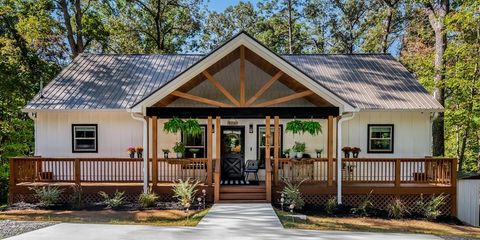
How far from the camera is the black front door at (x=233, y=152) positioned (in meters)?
13.5

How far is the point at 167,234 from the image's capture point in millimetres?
7488

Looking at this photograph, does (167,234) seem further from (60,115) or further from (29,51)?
(29,51)

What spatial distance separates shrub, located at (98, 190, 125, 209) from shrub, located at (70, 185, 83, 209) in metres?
0.61

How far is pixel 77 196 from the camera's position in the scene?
11.3 meters

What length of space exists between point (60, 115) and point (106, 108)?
2.02 m

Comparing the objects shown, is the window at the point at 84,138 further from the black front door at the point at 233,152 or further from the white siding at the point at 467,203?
the white siding at the point at 467,203

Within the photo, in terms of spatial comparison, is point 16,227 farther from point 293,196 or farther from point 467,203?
point 467,203

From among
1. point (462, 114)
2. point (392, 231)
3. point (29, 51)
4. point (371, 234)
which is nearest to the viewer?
point (371, 234)

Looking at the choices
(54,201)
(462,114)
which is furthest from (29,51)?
(462,114)

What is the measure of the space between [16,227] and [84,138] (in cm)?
545

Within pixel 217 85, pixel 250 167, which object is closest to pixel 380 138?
pixel 250 167

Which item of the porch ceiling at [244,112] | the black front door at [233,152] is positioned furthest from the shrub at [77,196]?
the black front door at [233,152]

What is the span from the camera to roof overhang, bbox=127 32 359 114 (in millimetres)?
10234

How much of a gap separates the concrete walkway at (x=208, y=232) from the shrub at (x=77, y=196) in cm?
296
